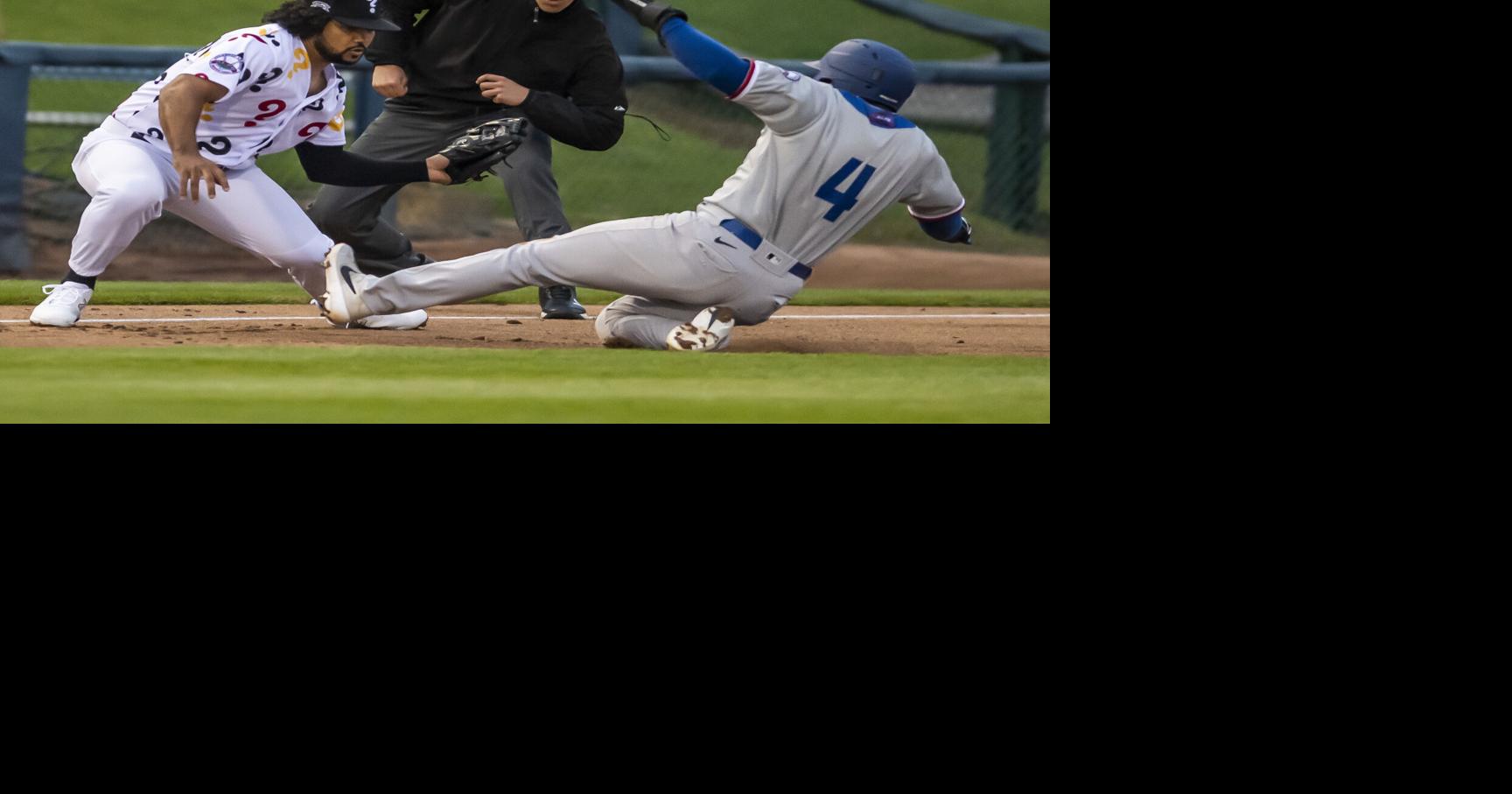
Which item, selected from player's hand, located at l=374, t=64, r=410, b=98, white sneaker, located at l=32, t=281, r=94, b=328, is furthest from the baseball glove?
white sneaker, located at l=32, t=281, r=94, b=328

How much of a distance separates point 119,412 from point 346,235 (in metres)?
1.98

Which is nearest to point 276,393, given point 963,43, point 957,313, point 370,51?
point 370,51

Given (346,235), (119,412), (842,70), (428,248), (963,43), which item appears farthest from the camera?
(963,43)

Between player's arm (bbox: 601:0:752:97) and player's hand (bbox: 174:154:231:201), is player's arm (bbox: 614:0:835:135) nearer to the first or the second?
player's arm (bbox: 601:0:752:97)

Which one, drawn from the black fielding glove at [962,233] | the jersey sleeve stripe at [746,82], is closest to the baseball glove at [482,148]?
the jersey sleeve stripe at [746,82]

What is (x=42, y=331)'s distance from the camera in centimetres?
537

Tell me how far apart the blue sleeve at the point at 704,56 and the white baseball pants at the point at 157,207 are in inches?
64.7

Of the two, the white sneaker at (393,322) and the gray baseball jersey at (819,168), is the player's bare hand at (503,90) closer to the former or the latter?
the white sneaker at (393,322)

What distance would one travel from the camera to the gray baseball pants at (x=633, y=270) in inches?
195

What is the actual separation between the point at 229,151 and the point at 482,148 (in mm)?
879

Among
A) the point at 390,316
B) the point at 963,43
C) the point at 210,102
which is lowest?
the point at 963,43

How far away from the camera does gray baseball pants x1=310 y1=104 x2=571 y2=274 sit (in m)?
6.01

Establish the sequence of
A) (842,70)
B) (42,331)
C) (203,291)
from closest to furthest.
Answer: (842,70), (42,331), (203,291)

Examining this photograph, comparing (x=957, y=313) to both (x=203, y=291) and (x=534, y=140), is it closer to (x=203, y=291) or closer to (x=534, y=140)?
(x=534, y=140)
